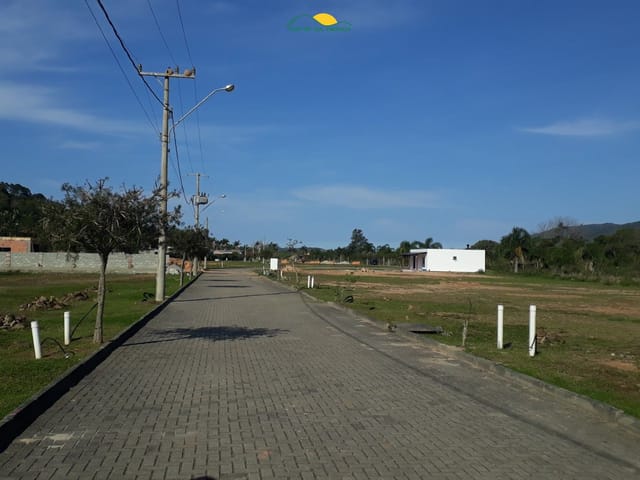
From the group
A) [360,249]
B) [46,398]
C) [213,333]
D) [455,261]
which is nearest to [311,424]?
[46,398]

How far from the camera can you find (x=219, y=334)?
16.0 metres

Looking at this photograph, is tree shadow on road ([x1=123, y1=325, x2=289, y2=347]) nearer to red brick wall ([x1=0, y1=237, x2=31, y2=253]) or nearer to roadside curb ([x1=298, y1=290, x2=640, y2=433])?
roadside curb ([x1=298, y1=290, x2=640, y2=433])

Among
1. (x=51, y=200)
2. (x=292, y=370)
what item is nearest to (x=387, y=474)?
(x=292, y=370)

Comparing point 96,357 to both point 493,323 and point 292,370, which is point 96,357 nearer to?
point 292,370

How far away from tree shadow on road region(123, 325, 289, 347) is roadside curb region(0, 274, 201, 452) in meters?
1.68

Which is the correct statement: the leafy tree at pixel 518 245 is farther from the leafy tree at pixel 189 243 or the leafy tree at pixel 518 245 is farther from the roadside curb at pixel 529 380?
the roadside curb at pixel 529 380

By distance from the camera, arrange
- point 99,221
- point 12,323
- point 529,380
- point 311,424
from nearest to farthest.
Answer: point 311,424
point 529,380
point 99,221
point 12,323

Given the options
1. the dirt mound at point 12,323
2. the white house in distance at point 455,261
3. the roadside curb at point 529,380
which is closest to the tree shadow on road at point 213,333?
the roadside curb at point 529,380

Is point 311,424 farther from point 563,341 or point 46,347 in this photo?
point 563,341

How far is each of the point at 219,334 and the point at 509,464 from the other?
1100cm

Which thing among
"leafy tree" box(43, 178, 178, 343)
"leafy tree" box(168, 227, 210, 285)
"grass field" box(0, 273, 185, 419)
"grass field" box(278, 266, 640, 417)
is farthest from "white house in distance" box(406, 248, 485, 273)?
"leafy tree" box(43, 178, 178, 343)

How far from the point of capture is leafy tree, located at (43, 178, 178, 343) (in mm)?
12406

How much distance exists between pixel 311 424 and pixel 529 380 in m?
4.16

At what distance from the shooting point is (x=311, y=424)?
714 cm
